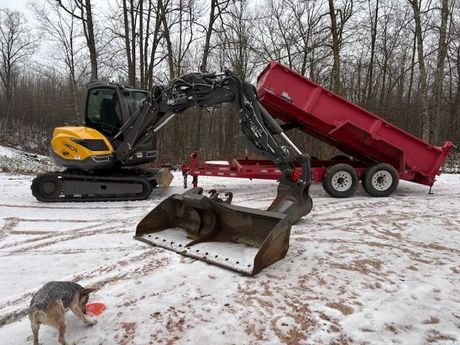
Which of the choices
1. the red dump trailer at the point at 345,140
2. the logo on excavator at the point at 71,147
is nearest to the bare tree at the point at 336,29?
the red dump trailer at the point at 345,140

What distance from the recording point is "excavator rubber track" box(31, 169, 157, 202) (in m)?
7.63

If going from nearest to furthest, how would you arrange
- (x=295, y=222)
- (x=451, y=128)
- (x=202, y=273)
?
(x=202, y=273) → (x=295, y=222) → (x=451, y=128)

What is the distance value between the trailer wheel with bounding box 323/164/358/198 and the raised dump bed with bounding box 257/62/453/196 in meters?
0.40

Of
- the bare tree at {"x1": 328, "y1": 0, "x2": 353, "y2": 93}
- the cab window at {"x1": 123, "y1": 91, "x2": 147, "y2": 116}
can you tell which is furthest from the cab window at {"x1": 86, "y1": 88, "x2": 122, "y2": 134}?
the bare tree at {"x1": 328, "y1": 0, "x2": 353, "y2": 93}

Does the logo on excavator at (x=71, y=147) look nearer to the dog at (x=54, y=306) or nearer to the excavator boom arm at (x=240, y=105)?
the excavator boom arm at (x=240, y=105)

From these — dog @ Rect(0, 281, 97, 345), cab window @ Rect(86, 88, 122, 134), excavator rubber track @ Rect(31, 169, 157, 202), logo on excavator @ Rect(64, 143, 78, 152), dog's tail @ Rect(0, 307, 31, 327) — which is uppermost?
cab window @ Rect(86, 88, 122, 134)

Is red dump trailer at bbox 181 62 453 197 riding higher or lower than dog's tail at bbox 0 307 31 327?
higher

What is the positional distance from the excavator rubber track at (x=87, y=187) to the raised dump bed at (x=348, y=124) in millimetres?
3510

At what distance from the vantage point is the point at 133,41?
18062 millimetres

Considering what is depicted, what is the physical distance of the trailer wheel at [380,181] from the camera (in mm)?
8664

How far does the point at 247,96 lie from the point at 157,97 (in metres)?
1.97

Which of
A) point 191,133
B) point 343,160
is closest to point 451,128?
point 191,133

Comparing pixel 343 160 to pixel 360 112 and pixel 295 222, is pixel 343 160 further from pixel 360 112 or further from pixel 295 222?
pixel 295 222

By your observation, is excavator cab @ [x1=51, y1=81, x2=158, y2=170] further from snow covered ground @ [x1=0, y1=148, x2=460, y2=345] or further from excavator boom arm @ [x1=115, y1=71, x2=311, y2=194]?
snow covered ground @ [x1=0, y1=148, x2=460, y2=345]
